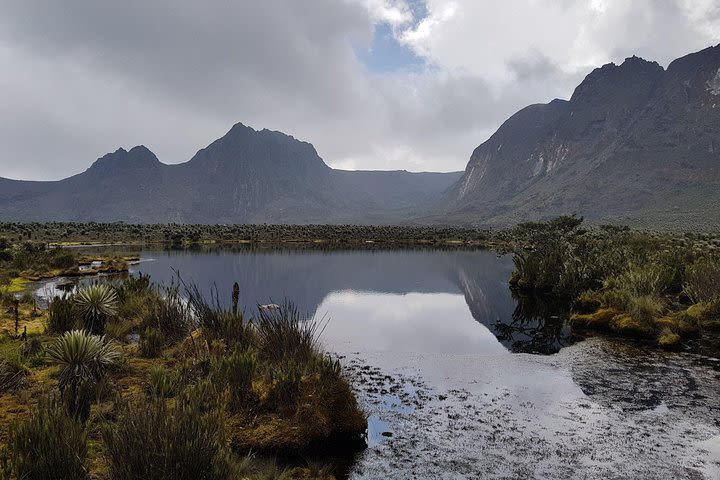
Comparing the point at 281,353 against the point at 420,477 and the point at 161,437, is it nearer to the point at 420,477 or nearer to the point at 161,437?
the point at 420,477

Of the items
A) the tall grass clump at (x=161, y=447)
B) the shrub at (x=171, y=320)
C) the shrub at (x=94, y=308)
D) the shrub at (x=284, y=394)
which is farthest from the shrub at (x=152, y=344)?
the tall grass clump at (x=161, y=447)

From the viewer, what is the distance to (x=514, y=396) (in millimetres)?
13156

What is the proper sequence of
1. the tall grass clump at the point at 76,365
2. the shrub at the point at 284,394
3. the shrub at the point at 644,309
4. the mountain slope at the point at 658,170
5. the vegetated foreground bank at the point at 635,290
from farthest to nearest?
the mountain slope at the point at 658,170, the shrub at the point at 644,309, the vegetated foreground bank at the point at 635,290, the shrub at the point at 284,394, the tall grass clump at the point at 76,365

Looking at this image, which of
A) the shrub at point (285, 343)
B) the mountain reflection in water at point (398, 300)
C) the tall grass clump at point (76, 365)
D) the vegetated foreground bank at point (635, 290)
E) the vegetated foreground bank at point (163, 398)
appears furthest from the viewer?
the mountain reflection in water at point (398, 300)

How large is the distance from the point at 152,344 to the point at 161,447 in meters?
9.24

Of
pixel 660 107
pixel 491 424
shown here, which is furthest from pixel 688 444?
pixel 660 107

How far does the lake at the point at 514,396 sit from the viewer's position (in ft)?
30.3

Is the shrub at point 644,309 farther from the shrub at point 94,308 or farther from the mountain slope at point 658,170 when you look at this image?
the mountain slope at point 658,170

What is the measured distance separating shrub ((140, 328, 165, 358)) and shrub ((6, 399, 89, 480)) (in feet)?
24.9

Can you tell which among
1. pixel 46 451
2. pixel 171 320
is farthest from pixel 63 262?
pixel 46 451

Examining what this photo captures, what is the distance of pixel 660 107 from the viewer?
179375 millimetres

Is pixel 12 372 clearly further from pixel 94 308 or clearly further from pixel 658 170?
pixel 658 170

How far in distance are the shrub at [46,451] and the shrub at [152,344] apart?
24.9ft

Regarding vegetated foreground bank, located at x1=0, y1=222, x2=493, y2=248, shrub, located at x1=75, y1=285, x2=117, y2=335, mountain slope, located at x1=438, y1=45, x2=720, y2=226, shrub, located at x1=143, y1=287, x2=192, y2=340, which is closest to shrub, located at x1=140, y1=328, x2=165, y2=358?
shrub, located at x1=143, y1=287, x2=192, y2=340
